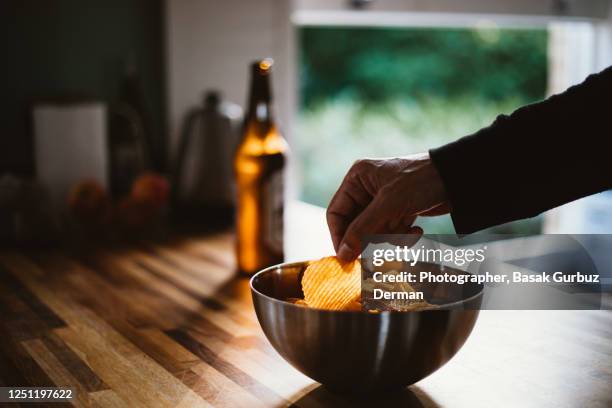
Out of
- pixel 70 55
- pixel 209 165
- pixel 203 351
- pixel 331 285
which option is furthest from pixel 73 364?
pixel 70 55

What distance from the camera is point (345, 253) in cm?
69

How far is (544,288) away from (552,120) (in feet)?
1.30

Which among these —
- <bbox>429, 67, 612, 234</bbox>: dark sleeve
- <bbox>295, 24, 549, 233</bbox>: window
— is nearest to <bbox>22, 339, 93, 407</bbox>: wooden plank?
<bbox>429, 67, 612, 234</bbox>: dark sleeve

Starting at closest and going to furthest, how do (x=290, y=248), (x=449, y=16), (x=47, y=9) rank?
(x=290, y=248) < (x=47, y=9) < (x=449, y=16)

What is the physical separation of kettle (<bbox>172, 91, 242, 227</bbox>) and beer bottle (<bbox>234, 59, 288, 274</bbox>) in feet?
1.42

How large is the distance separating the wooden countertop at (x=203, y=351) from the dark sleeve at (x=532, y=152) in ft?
0.61

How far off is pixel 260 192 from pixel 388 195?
55 cm

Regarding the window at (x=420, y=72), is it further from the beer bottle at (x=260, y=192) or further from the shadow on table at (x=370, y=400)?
the shadow on table at (x=370, y=400)

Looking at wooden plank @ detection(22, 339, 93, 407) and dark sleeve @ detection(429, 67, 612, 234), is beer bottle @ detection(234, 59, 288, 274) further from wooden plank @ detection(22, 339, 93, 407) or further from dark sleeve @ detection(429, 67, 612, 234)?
dark sleeve @ detection(429, 67, 612, 234)

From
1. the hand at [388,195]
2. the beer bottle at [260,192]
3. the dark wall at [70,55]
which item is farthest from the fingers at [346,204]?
the dark wall at [70,55]

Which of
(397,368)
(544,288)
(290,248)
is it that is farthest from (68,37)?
(397,368)

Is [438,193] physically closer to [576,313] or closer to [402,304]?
[402,304]

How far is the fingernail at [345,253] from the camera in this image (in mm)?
690

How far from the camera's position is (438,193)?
2.23 ft
